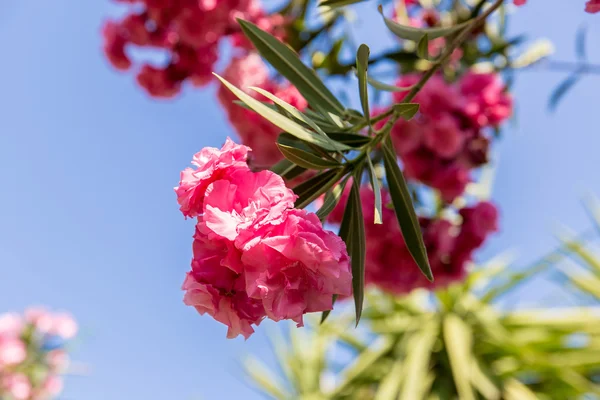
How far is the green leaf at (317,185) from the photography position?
0.52m

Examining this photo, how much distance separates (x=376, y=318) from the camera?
3.73 meters

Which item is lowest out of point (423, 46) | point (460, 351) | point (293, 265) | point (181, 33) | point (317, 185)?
point (293, 265)

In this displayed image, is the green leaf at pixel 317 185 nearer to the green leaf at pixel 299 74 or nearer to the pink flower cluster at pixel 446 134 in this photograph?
the green leaf at pixel 299 74

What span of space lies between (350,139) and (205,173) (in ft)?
0.69

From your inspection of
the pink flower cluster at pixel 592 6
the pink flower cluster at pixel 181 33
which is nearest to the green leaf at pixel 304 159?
the pink flower cluster at pixel 592 6

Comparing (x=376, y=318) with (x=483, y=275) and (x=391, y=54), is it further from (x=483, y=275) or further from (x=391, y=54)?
(x=391, y=54)

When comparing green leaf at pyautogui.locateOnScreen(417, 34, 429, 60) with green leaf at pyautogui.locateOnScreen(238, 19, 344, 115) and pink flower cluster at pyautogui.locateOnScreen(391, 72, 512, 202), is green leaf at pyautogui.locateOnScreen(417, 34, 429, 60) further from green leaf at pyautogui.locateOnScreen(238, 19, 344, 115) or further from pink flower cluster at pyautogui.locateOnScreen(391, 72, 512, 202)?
pink flower cluster at pyautogui.locateOnScreen(391, 72, 512, 202)

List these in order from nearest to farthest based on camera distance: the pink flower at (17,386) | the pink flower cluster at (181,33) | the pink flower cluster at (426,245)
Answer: the pink flower cluster at (426,245) < the pink flower cluster at (181,33) < the pink flower at (17,386)

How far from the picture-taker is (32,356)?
9.11 ft

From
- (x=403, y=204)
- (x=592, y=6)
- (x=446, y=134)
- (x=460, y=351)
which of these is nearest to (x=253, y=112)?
(x=446, y=134)

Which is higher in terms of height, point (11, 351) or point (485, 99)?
point (11, 351)

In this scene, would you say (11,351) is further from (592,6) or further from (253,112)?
(592,6)

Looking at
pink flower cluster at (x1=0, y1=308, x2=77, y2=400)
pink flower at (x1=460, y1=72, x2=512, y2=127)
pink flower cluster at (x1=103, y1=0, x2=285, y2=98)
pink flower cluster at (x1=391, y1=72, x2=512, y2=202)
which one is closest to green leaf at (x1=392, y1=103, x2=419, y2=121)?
pink flower cluster at (x1=391, y1=72, x2=512, y2=202)

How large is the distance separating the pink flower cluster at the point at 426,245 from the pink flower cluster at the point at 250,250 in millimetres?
732
